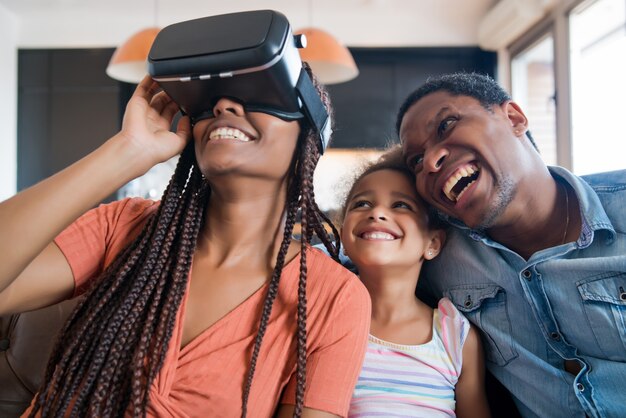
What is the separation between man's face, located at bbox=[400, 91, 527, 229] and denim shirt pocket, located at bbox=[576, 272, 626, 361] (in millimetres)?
233

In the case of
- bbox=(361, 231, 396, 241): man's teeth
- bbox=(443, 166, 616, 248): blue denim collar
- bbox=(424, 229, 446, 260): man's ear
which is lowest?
bbox=(424, 229, 446, 260): man's ear

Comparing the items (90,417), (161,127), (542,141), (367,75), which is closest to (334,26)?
(367,75)

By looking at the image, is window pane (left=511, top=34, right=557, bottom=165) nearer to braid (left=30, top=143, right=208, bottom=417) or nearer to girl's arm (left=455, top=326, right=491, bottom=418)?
girl's arm (left=455, top=326, right=491, bottom=418)

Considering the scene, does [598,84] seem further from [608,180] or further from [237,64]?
[237,64]

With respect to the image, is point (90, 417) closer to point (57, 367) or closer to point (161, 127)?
point (57, 367)

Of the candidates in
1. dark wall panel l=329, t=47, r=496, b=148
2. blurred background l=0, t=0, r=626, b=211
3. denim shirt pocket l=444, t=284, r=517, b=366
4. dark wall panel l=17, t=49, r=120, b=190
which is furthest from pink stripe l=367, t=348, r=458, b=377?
dark wall panel l=17, t=49, r=120, b=190

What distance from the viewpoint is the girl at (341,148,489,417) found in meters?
1.13

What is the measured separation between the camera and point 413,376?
1141 millimetres

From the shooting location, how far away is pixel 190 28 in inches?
36.3

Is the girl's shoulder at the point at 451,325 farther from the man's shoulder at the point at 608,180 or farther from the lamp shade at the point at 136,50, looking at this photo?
the lamp shade at the point at 136,50

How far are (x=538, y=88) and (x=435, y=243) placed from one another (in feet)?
12.0

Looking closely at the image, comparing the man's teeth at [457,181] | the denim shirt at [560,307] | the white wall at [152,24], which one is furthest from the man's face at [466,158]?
the white wall at [152,24]

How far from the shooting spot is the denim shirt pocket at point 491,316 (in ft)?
3.84

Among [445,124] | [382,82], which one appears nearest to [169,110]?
[445,124]
